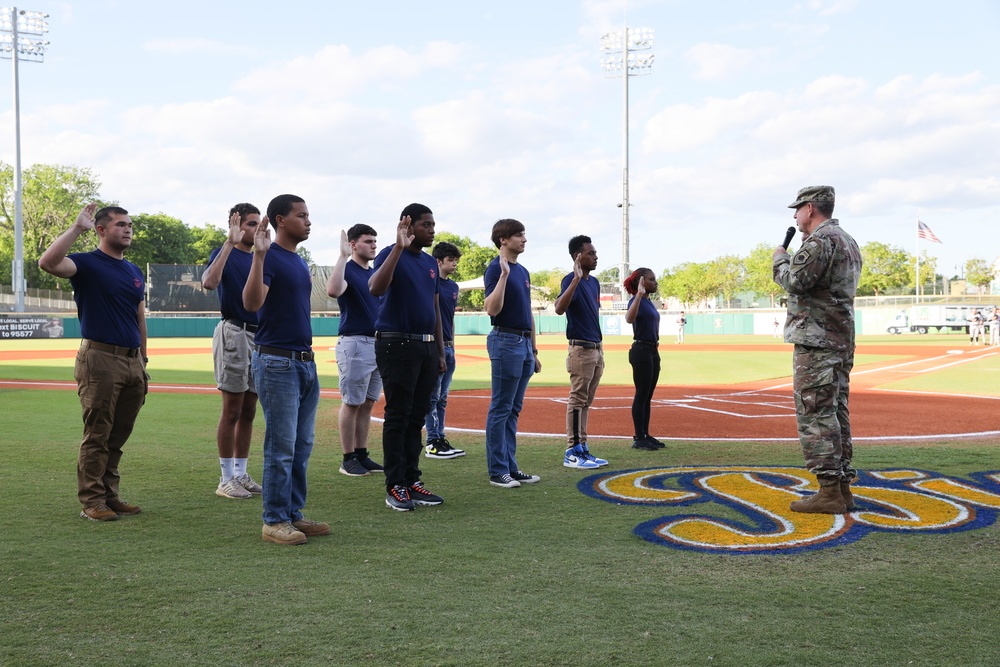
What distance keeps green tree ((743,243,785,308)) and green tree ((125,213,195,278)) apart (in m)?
71.5

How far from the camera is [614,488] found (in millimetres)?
6535

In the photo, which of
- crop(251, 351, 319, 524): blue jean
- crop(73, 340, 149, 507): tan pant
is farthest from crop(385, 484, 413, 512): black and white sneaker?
crop(73, 340, 149, 507): tan pant

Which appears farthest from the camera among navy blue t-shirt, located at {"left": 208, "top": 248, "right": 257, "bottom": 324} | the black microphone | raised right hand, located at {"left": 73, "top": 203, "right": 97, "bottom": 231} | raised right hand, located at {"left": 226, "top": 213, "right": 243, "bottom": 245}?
navy blue t-shirt, located at {"left": 208, "top": 248, "right": 257, "bottom": 324}

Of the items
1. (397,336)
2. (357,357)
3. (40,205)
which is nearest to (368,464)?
(357,357)

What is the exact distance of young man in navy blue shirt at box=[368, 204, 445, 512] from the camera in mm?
5949

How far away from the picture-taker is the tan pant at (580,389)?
7746 millimetres

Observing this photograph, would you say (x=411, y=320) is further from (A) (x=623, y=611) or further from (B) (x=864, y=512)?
(B) (x=864, y=512)

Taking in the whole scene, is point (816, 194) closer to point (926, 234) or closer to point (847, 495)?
point (847, 495)

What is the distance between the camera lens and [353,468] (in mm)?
7414

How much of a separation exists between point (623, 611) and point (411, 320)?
289 cm

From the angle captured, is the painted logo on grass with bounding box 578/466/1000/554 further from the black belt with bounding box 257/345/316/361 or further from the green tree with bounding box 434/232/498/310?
the green tree with bounding box 434/232/498/310

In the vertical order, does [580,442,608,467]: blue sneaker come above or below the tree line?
below

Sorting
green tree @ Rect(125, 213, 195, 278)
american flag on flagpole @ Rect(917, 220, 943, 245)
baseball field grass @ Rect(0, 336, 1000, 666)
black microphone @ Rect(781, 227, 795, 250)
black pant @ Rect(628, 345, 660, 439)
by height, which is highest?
green tree @ Rect(125, 213, 195, 278)

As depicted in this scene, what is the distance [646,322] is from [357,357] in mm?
3179
